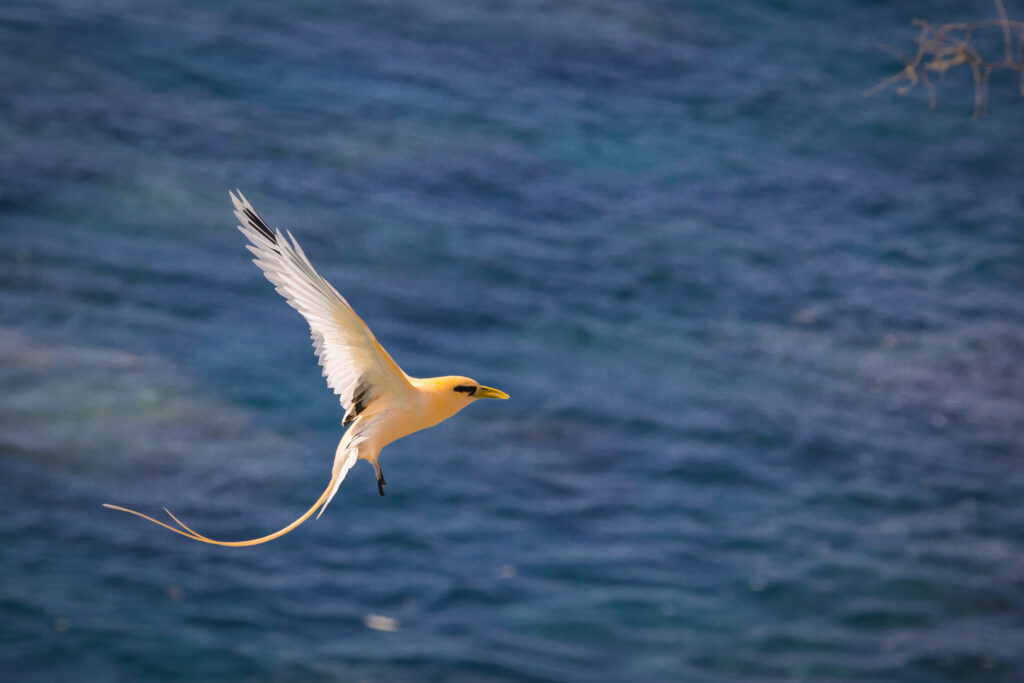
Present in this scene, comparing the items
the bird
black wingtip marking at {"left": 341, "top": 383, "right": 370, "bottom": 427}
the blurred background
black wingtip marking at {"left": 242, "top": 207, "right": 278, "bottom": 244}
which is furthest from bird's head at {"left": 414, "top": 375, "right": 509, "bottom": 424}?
the blurred background

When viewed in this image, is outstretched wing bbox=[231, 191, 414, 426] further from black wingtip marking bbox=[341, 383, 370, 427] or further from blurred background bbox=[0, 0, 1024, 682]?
blurred background bbox=[0, 0, 1024, 682]

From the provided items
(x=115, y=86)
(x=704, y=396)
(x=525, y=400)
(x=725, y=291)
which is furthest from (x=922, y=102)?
(x=115, y=86)

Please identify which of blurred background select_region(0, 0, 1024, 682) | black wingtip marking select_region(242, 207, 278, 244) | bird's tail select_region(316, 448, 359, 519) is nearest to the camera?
bird's tail select_region(316, 448, 359, 519)

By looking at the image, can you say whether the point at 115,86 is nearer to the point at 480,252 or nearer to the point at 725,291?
the point at 480,252

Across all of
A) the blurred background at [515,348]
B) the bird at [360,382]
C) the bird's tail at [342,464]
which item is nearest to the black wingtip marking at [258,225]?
the bird at [360,382]

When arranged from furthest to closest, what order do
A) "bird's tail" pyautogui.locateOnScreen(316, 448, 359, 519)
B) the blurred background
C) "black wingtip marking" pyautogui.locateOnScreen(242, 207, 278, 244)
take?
the blurred background < "black wingtip marking" pyautogui.locateOnScreen(242, 207, 278, 244) < "bird's tail" pyautogui.locateOnScreen(316, 448, 359, 519)

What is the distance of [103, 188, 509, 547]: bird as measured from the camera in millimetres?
2496

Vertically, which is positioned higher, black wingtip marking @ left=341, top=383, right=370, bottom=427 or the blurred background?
black wingtip marking @ left=341, top=383, right=370, bottom=427

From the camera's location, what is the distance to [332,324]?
2.64 metres

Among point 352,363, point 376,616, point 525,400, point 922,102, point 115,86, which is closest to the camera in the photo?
point 352,363

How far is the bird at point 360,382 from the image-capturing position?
250 centimetres

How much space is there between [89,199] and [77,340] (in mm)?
2860

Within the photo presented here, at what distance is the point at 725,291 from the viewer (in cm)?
1750

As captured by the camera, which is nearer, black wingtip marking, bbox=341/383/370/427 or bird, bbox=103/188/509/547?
bird, bbox=103/188/509/547
